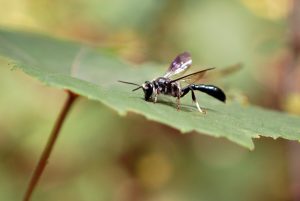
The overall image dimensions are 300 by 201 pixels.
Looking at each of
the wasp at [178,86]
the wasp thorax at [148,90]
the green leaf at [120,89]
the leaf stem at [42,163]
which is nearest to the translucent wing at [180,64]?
the wasp at [178,86]

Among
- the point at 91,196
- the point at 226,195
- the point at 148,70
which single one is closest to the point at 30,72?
the point at 148,70

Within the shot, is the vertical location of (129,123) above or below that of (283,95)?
below

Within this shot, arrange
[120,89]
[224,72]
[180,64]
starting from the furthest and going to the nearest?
[224,72], [180,64], [120,89]

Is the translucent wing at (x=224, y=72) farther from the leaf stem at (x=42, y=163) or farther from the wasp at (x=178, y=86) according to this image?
the leaf stem at (x=42, y=163)

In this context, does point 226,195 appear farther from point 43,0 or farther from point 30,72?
point 30,72

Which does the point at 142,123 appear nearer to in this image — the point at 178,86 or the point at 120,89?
the point at 178,86

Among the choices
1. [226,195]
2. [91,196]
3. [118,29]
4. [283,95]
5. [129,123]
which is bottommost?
[91,196]

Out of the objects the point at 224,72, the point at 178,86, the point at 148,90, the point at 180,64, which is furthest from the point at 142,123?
the point at 148,90
